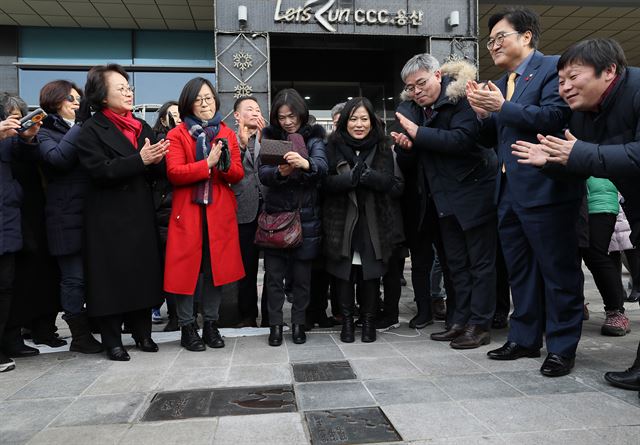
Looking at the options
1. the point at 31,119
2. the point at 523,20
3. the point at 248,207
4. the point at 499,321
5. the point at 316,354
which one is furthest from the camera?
the point at 248,207

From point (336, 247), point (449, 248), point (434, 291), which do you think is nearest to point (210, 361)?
point (336, 247)

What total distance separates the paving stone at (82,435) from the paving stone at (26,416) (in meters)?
0.07

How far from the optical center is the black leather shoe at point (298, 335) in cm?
360

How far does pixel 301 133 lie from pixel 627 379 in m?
2.57

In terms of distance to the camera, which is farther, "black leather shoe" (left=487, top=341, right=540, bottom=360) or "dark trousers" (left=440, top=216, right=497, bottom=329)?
"dark trousers" (left=440, top=216, right=497, bottom=329)

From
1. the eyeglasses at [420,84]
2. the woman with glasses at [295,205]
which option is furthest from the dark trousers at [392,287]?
the eyeglasses at [420,84]

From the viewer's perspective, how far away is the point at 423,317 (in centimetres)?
410

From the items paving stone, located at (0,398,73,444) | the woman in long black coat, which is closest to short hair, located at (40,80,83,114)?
the woman in long black coat

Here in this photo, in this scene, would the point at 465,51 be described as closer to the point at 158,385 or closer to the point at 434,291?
the point at 434,291

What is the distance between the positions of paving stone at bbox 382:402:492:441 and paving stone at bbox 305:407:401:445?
0.17ft

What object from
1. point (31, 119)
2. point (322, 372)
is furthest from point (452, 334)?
point (31, 119)

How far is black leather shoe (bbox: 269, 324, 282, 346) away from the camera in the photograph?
140 inches

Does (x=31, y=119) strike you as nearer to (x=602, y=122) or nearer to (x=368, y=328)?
(x=368, y=328)

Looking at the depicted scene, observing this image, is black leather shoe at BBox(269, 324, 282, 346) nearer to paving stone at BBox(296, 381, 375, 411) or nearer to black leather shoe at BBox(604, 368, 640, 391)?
paving stone at BBox(296, 381, 375, 411)
